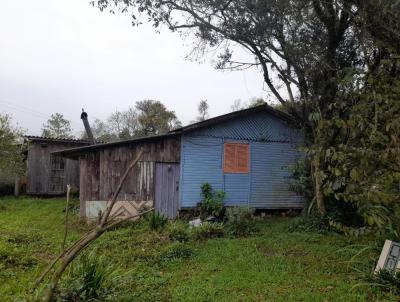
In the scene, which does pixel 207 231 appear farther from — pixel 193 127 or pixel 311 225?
pixel 193 127

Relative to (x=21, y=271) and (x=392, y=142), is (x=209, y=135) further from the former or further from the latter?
(x=392, y=142)

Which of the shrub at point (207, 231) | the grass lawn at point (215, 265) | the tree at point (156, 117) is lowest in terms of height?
the grass lawn at point (215, 265)

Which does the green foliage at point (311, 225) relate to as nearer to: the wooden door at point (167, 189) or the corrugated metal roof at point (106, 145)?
the wooden door at point (167, 189)

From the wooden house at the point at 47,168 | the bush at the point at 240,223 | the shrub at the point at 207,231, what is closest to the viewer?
the shrub at the point at 207,231

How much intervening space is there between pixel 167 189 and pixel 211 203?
1.55m

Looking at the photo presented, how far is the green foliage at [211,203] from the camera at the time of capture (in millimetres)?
12041

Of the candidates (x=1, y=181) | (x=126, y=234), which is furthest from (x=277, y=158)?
(x=1, y=181)

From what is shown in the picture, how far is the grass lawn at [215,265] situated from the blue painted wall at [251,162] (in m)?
2.46

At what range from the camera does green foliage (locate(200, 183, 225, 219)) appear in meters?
12.0

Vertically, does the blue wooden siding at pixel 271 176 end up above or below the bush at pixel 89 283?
above

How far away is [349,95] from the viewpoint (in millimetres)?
5766

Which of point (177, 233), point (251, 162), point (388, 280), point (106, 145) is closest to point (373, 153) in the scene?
point (388, 280)

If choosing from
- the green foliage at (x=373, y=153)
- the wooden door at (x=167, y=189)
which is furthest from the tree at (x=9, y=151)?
the green foliage at (x=373, y=153)

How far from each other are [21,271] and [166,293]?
2.90 metres
